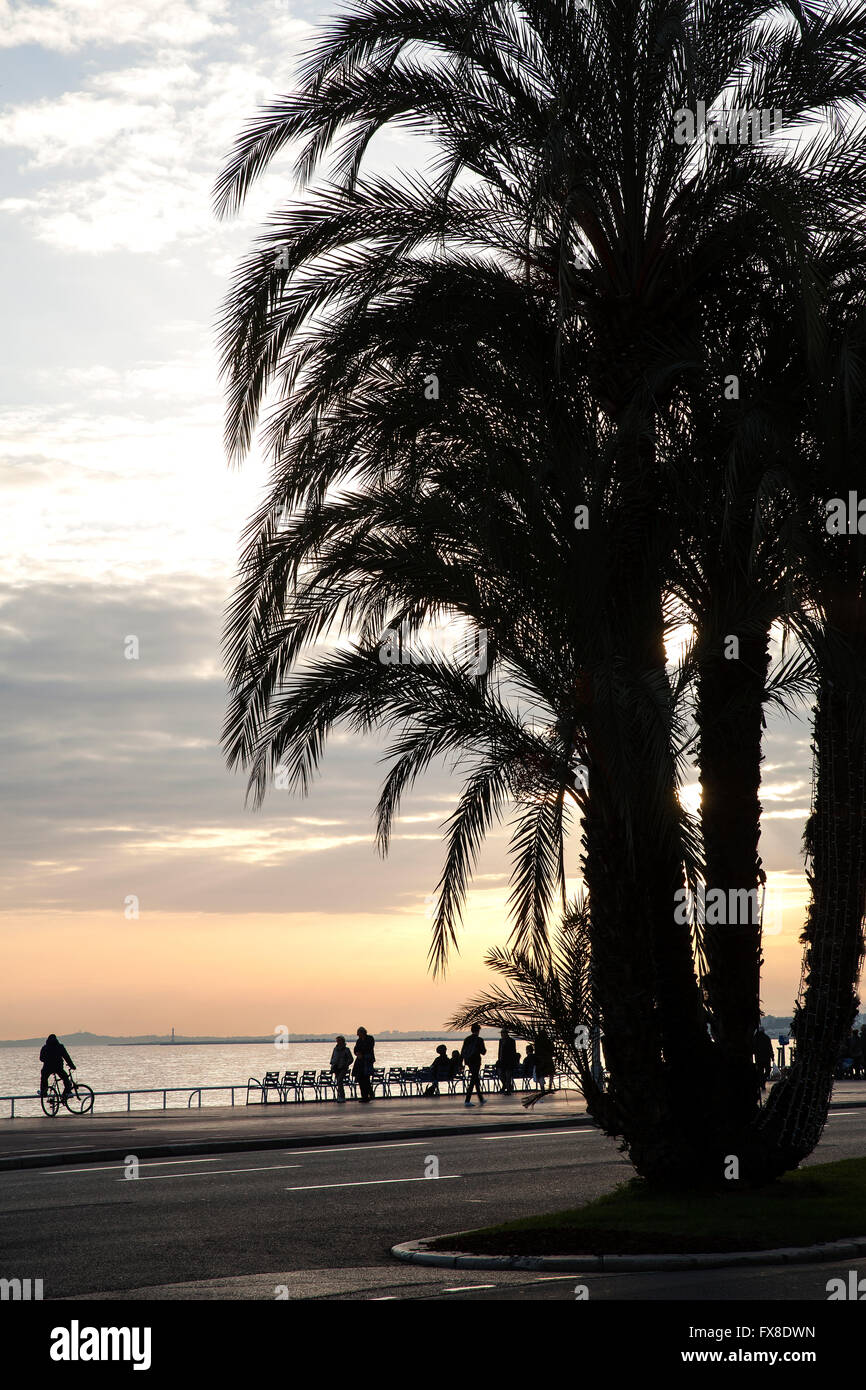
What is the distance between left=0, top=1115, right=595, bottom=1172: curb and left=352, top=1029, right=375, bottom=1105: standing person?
350 inches

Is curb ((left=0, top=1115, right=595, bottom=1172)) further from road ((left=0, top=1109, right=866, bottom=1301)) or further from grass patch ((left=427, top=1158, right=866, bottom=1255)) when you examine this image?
grass patch ((left=427, top=1158, right=866, bottom=1255))

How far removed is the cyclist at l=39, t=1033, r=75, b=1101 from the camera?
3303cm

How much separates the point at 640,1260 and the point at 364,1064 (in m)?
26.6

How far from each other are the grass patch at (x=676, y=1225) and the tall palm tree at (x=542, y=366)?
21.7 inches

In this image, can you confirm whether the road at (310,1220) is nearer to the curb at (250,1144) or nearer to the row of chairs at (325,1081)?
the curb at (250,1144)

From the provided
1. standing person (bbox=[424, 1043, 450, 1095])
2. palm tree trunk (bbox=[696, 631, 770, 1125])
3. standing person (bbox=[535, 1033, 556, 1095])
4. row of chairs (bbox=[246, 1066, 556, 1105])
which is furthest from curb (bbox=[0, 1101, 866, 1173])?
standing person (bbox=[424, 1043, 450, 1095])

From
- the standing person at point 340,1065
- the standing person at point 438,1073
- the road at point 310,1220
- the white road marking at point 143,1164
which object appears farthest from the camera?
the standing person at point 438,1073

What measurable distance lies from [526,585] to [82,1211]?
7.96m

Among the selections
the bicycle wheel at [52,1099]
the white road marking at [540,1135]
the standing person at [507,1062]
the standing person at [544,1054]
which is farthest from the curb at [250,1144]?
the standing person at [507,1062]

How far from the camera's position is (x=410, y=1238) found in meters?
12.5

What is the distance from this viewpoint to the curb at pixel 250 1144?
20391mm

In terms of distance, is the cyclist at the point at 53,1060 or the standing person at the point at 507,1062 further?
the standing person at the point at 507,1062

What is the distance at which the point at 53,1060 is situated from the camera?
1316 inches
